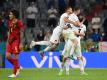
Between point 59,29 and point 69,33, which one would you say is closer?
point 69,33

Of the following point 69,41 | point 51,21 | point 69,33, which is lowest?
point 69,41

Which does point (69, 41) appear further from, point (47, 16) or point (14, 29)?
point (47, 16)

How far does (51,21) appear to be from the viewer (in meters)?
32.7

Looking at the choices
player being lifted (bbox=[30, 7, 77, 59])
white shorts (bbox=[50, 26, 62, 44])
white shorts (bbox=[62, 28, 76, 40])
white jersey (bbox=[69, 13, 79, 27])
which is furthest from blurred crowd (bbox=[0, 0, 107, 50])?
white jersey (bbox=[69, 13, 79, 27])

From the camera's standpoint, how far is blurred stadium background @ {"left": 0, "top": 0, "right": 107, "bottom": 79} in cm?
2880

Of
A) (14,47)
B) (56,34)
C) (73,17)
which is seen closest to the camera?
(14,47)

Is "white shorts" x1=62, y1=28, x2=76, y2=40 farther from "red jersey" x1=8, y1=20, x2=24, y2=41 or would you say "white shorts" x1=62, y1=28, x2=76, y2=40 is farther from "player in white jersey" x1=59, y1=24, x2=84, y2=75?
"red jersey" x1=8, y1=20, x2=24, y2=41

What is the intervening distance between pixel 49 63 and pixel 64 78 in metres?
8.88

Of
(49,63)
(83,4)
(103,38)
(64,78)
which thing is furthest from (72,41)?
(83,4)

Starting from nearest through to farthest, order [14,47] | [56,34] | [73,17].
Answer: [14,47] < [73,17] < [56,34]

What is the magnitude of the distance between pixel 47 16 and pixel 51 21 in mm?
1143

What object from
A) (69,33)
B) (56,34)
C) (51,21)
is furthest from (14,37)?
(51,21)

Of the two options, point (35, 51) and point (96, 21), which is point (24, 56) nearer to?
point (35, 51)

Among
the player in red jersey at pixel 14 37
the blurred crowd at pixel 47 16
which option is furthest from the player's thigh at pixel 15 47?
the blurred crowd at pixel 47 16
